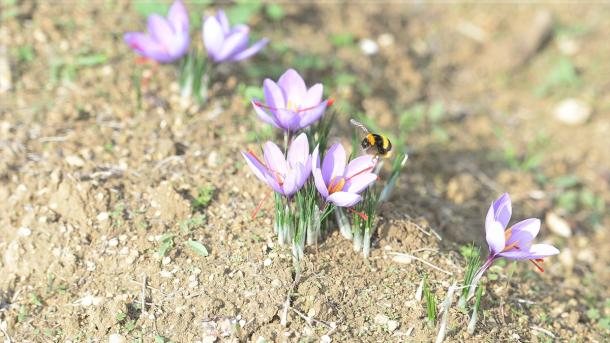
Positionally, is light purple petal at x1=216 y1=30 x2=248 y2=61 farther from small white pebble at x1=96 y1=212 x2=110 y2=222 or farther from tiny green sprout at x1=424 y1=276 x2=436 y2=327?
tiny green sprout at x1=424 y1=276 x2=436 y2=327

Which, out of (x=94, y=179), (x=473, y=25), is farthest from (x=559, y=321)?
(x=473, y=25)

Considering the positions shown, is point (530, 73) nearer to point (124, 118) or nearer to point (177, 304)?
point (124, 118)

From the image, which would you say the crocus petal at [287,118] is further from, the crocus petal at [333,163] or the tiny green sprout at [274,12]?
the tiny green sprout at [274,12]

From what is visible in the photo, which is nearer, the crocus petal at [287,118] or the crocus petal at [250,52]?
the crocus petal at [287,118]

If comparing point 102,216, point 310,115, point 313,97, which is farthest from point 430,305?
point 102,216

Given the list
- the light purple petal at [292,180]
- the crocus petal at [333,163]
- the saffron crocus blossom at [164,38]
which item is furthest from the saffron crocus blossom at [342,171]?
the saffron crocus blossom at [164,38]

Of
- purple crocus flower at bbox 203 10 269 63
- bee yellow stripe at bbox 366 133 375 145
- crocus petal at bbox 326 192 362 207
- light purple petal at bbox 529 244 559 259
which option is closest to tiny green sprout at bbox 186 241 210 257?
crocus petal at bbox 326 192 362 207

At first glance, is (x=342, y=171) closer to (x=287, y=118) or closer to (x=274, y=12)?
(x=287, y=118)
